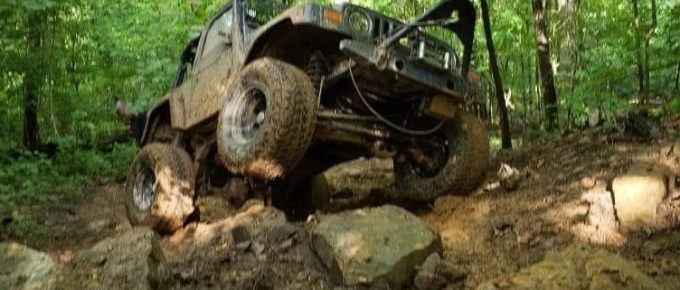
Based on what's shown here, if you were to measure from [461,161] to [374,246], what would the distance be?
6.39 ft

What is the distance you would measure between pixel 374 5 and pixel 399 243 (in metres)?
10.9

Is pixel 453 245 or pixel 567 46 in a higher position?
pixel 567 46

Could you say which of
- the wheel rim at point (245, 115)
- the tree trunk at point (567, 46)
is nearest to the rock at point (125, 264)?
the wheel rim at point (245, 115)

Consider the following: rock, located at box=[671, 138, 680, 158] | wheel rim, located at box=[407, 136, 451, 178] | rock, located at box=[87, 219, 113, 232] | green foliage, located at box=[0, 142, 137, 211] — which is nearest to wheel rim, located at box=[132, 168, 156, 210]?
rock, located at box=[87, 219, 113, 232]

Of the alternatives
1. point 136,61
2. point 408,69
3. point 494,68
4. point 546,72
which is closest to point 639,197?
point 408,69

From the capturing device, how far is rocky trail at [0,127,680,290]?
386cm

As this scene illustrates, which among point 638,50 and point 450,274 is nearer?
point 450,274

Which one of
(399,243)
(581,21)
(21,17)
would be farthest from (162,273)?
(581,21)

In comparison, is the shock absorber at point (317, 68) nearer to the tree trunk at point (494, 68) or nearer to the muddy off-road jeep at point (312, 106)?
the muddy off-road jeep at point (312, 106)

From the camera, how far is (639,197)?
178 inches

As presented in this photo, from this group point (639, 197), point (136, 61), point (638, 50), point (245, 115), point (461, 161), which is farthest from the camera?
point (136, 61)

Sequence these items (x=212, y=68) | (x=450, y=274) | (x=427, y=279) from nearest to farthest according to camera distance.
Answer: (x=427, y=279) → (x=450, y=274) → (x=212, y=68)

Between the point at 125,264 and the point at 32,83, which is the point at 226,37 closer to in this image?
the point at 125,264

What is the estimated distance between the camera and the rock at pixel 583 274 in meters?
3.63
